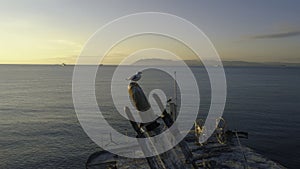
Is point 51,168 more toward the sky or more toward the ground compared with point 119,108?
more toward the ground

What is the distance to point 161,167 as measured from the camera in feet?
38.8

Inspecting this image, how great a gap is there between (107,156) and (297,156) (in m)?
32.5

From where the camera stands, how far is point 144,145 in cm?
1152

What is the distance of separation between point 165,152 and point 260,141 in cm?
4837

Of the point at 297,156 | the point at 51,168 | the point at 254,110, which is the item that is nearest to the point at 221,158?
the point at 297,156

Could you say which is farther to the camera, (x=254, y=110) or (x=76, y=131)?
(x=254, y=110)

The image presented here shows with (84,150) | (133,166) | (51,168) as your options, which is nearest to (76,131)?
(84,150)

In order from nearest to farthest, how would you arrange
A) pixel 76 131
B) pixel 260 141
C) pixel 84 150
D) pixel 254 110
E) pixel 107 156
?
pixel 107 156
pixel 84 150
pixel 260 141
pixel 76 131
pixel 254 110

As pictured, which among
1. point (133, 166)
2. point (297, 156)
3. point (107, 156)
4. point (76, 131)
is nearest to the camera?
point (133, 166)

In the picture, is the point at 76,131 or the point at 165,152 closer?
the point at 165,152

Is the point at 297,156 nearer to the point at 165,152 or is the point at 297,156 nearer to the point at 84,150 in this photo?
the point at 84,150

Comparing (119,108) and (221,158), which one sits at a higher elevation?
(119,108)

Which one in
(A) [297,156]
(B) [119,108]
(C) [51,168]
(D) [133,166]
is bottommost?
(A) [297,156]

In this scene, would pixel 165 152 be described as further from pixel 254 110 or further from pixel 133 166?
pixel 254 110
